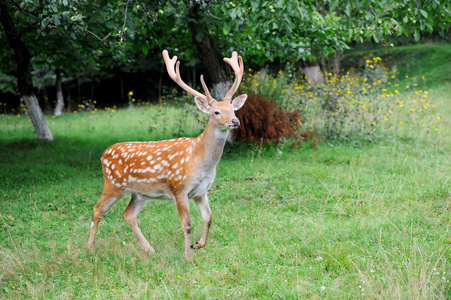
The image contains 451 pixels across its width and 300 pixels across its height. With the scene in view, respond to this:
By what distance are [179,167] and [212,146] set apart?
17.7 inches

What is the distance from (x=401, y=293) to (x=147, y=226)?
3463mm

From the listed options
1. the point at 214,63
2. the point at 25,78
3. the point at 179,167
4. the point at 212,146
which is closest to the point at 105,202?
the point at 179,167

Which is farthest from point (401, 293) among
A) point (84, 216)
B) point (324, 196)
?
point (84, 216)

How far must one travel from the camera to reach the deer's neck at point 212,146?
4.81 metres

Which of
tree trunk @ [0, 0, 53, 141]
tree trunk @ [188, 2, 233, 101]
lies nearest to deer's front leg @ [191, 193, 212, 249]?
tree trunk @ [188, 2, 233, 101]

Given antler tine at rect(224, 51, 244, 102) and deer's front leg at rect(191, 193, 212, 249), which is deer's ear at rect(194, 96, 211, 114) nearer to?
antler tine at rect(224, 51, 244, 102)

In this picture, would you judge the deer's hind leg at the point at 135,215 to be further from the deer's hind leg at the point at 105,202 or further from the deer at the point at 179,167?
the deer's hind leg at the point at 105,202

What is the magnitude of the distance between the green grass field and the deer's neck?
3.23 feet

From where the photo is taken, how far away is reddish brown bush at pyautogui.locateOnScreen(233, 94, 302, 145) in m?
9.38

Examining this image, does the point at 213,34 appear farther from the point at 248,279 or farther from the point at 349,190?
the point at 248,279

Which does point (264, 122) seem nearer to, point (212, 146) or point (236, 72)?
point (236, 72)

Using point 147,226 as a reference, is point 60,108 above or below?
below

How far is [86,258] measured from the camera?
4.84 meters

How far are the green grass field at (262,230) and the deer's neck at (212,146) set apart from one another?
3.23 ft
